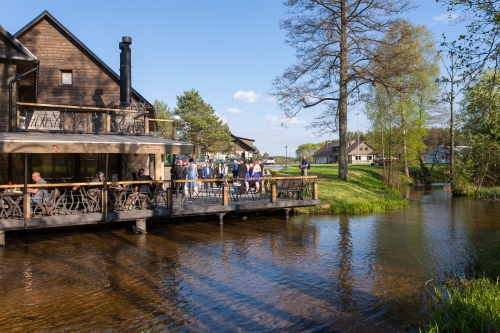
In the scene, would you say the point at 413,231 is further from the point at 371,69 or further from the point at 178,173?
the point at 371,69

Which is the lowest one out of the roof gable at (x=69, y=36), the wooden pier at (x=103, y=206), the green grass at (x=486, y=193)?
the green grass at (x=486, y=193)

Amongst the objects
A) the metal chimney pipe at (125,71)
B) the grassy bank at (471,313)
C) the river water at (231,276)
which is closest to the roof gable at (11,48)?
the metal chimney pipe at (125,71)

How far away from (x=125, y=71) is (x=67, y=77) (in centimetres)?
325

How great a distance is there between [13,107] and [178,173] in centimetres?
647

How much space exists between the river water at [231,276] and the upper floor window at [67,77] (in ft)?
32.6

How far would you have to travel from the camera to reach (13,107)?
48.8ft

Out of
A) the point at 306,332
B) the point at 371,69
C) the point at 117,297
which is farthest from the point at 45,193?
the point at 371,69

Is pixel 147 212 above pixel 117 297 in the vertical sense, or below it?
above

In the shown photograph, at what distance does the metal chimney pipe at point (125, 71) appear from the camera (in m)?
20.2

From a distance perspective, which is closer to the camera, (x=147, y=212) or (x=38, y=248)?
(x=38, y=248)

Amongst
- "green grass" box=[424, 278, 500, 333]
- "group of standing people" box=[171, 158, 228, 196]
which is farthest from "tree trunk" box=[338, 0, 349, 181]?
"green grass" box=[424, 278, 500, 333]

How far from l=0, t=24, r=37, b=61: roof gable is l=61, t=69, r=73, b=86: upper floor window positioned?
6.71 metres

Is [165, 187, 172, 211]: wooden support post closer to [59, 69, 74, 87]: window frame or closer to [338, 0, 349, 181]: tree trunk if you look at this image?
[59, 69, 74, 87]: window frame

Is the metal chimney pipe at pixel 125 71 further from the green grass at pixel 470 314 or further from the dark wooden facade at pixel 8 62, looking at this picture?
the green grass at pixel 470 314
